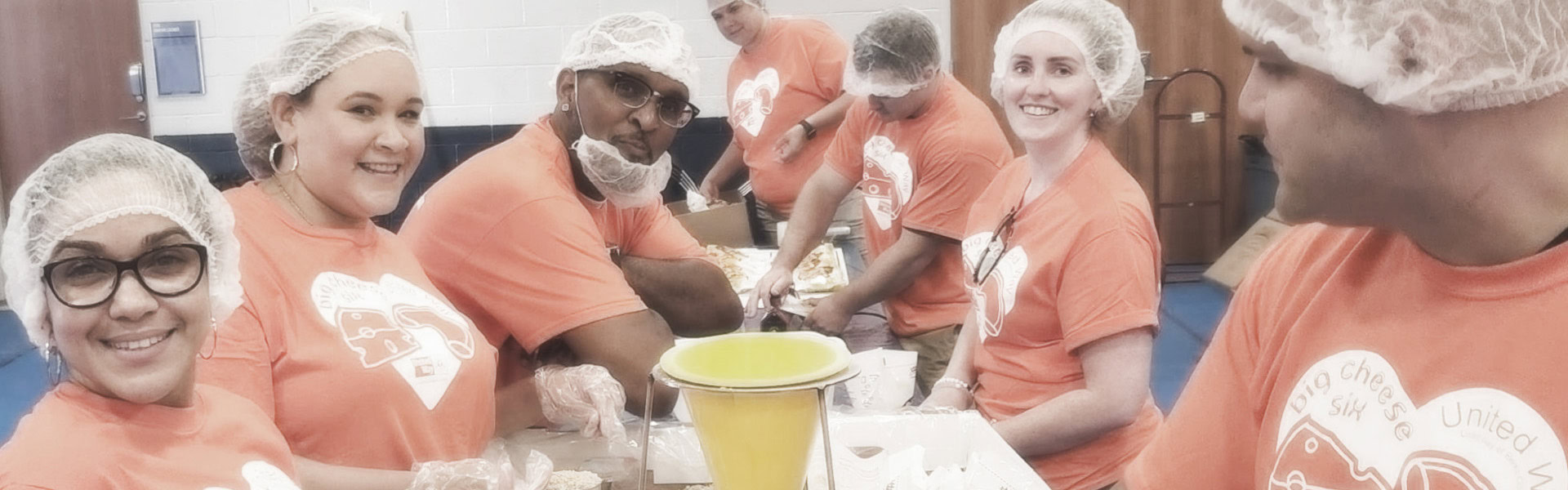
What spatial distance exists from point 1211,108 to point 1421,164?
17.4 feet

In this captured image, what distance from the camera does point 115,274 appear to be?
109 cm

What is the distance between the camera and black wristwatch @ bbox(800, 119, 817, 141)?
3.92 m

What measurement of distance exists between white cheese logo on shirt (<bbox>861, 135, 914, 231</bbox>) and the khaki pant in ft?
1.09

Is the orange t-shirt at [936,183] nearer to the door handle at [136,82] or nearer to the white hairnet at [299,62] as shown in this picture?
the white hairnet at [299,62]

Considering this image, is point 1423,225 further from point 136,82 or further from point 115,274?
point 136,82

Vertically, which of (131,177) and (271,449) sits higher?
(131,177)

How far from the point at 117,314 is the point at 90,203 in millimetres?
120

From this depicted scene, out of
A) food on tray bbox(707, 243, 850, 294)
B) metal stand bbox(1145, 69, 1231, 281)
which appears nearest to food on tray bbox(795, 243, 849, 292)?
food on tray bbox(707, 243, 850, 294)

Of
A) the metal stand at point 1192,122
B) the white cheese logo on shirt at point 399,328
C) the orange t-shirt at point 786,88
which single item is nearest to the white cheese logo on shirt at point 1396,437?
the white cheese logo on shirt at point 399,328

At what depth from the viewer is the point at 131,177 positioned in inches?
44.4

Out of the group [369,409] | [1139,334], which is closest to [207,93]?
[369,409]

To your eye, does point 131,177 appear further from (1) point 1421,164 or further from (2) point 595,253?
(1) point 1421,164

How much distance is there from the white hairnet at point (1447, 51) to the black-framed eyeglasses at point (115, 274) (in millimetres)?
1103

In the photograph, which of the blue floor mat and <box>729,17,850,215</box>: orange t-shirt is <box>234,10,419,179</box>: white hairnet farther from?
the blue floor mat
